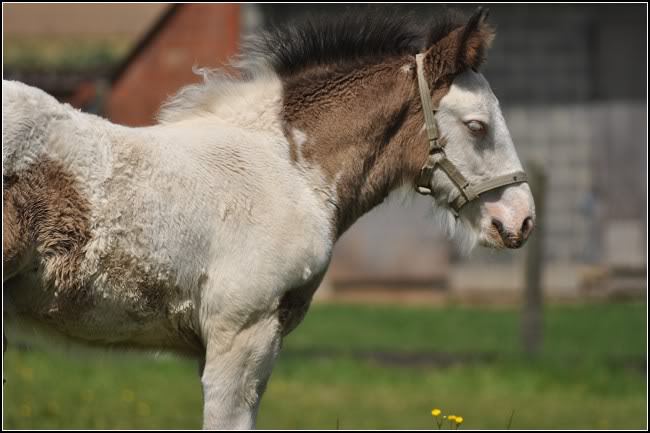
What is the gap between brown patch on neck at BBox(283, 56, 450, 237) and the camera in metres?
4.54

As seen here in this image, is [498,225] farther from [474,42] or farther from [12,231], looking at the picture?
[12,231]

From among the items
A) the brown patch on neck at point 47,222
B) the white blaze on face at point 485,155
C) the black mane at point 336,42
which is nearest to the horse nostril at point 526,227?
the white blaze on face at point 485,155

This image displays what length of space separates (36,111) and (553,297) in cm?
1237

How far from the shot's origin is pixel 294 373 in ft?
32.5

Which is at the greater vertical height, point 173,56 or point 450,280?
point 173,56

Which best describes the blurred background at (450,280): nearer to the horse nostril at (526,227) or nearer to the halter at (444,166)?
the halter at (444,166)

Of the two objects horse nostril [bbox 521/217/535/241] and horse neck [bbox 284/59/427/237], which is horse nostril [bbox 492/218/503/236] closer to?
horse nostril [bbox 521/217/535/241]

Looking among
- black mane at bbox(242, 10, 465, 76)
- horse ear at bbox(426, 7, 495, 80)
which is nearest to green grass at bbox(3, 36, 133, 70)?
black mane at bbox(242, 10, 465, 76)

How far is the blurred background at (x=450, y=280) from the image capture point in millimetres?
8766

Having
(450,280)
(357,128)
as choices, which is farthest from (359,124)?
(450,280)

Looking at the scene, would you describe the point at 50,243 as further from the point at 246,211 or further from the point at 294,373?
the point at 294,373

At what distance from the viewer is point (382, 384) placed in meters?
9.59

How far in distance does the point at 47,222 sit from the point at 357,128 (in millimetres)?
1521

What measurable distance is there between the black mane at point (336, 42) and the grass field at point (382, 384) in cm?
327
